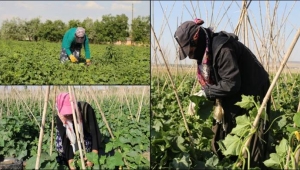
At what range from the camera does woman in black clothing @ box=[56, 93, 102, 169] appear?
7.55ft

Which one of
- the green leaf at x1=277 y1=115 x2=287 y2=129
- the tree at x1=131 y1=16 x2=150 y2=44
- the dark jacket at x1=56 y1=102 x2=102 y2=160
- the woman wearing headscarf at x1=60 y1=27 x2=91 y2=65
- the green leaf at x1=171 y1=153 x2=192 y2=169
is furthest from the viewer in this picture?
the tree at x1=131 y1=16 x2=150 y2=44

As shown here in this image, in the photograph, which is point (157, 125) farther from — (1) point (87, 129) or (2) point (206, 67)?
(1) point (87, 129)

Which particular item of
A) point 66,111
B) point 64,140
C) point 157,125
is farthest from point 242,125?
point 64,140

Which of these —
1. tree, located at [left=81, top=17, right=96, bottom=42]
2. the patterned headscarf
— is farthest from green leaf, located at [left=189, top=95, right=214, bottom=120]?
tree, located at [left=81, top=17, right=96, bottom=42]

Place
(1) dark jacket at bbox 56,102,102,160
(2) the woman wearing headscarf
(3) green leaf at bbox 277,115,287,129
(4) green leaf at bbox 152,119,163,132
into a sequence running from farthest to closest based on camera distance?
(2) the woman wearing headscarf, (1) dark jacket at bbox 56,102,102,160, (3) green leaf at bbox 277,115,287,129, (4) green leaf at bbox 152,119,163,132

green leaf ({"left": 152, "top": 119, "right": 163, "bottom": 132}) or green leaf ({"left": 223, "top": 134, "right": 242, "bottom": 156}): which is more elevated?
green leaf ({"left": 152, "top": 119, "right": 163, "bottom": 132})

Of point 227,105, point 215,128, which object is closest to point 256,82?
point 227,105

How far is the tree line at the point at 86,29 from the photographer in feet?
60.5

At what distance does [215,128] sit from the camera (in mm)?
2613

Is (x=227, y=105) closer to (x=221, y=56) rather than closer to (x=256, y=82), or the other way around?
(x=256, y=82)

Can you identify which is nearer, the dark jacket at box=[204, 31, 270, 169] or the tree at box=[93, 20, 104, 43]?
the dark jacket at box=[204, 31, 270, 169]

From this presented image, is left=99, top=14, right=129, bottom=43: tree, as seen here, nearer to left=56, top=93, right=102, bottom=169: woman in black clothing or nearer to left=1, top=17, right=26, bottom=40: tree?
left=1, top=17, right=26, bottom=40: tree

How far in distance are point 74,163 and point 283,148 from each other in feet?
3.62

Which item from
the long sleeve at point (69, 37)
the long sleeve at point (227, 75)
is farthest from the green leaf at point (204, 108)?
the long sleeve at point (69, 37)
